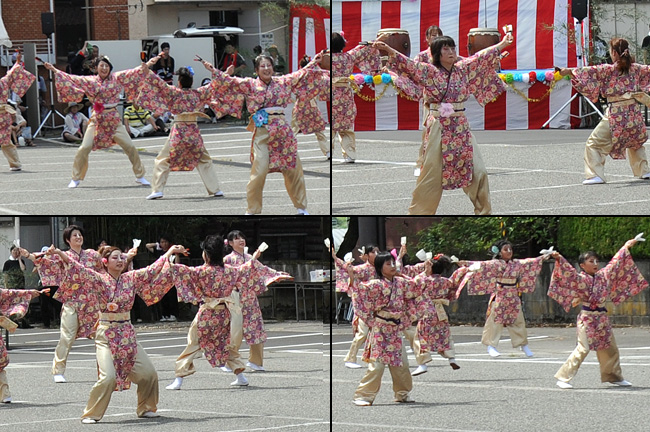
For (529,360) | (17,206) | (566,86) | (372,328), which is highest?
(566,86)

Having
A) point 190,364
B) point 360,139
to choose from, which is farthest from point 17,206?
point 360,139

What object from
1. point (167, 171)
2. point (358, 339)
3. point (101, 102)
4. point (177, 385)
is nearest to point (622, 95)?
point (358, 339)

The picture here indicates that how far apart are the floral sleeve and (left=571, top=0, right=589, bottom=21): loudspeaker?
31.6 ft

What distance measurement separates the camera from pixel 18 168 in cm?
1538

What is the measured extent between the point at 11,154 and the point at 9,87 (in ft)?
3.82

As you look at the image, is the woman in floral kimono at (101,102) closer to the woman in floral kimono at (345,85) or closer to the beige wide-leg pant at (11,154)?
the beige wide-leg pant at (11,154)

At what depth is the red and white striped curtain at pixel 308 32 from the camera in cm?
2175

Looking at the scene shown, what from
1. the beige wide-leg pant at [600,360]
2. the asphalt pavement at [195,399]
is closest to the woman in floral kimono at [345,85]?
the asphalt pavement at [195,399]

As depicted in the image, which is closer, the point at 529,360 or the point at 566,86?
the point at 529,360

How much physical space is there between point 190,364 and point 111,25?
15139mm

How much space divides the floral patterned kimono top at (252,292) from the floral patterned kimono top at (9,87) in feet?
14.1

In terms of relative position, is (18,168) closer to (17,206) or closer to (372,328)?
(17,206)

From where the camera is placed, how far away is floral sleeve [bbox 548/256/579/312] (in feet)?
31.7

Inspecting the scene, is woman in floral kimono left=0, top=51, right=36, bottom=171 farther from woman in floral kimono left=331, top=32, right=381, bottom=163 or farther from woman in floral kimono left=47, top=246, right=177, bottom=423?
woman in floral kimono left=47, top=246, right=177, bottom=423
